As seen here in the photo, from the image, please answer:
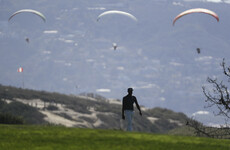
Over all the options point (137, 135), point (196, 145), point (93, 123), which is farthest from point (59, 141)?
point (93, 123)

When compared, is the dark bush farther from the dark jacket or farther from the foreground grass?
the dark jacket

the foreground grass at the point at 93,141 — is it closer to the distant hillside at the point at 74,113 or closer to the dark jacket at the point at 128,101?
the dark jacket at the point at 128,101

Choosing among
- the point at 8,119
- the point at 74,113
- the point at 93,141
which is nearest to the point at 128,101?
the point at 93,141

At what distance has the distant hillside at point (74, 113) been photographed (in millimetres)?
62394

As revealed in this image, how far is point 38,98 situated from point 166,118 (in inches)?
781

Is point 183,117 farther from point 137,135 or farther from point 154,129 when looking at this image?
point 137,135

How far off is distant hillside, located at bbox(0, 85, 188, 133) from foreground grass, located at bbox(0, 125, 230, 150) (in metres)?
39.3

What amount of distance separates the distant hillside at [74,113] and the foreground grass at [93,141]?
39329 mm

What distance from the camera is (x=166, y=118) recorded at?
3177 inches

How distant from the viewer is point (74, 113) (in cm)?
7294

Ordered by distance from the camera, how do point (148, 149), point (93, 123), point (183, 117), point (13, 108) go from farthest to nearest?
point (183, 117), point (93, 123), point (13, 108), point (148, 149)

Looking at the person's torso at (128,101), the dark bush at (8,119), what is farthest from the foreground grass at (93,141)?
the dark bush at (8,119)

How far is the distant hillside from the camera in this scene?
62.4 metres

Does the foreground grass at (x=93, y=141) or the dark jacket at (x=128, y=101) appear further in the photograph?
the dark jacket at (x=128, y=101)
